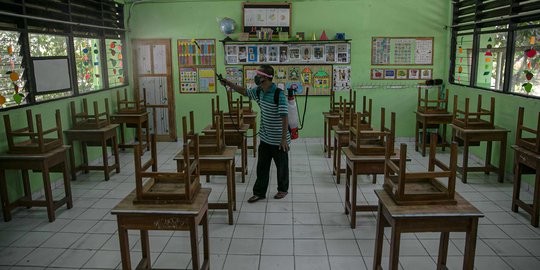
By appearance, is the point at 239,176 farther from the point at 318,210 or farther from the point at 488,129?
the point at 488,129

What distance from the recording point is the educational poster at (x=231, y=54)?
7965 mm

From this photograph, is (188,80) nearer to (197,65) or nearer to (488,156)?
(197,65)

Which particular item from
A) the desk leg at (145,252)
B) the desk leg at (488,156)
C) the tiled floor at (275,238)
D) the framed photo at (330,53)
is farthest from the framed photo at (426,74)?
the desk leg at (145,252)

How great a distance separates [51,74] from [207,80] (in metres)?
3.20

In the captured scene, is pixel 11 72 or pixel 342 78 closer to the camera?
pixel 11 72

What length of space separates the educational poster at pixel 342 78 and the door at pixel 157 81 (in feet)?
10.9

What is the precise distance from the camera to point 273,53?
7953mm

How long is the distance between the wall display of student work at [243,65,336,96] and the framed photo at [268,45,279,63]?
0.48ft

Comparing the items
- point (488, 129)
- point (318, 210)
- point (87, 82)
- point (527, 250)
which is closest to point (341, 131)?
point (318, 210)

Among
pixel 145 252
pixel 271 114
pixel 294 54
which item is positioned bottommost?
pixel 145 252

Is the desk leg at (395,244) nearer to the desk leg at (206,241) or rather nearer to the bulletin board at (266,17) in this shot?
the desk leg at (206,241)

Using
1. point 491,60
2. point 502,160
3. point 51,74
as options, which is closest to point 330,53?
point 491,60

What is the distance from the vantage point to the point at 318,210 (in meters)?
4.57

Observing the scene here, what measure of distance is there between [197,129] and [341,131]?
12.4ft
